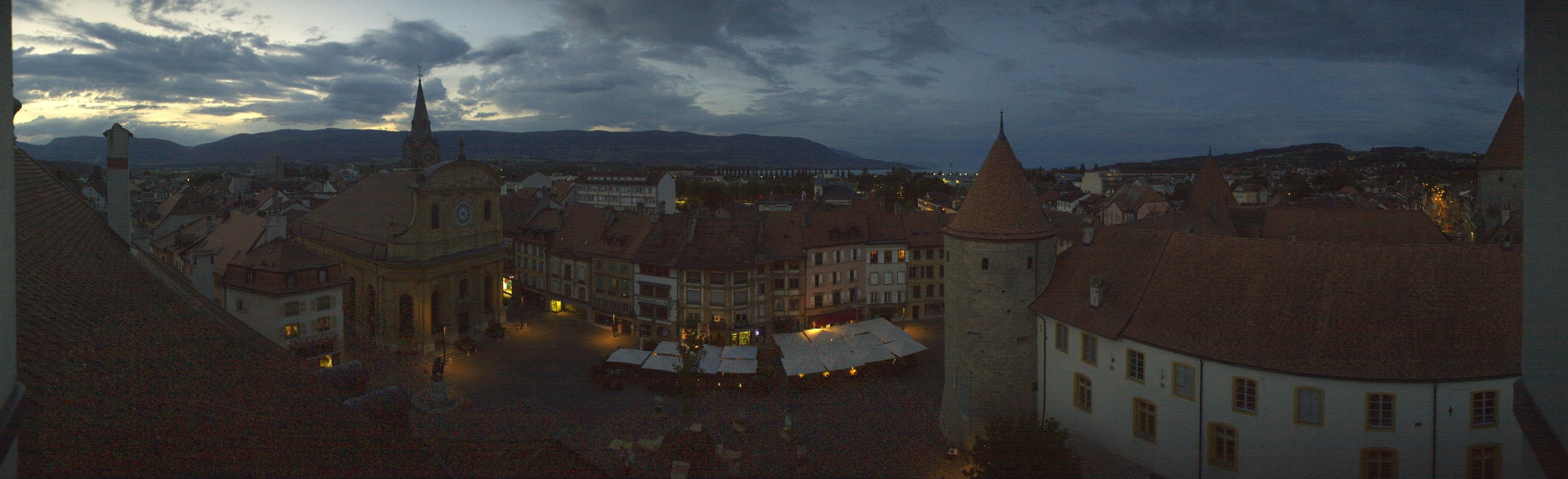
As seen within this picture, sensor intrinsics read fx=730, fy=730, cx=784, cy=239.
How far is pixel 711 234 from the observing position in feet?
148

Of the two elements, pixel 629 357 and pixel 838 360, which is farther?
pixel 838 360

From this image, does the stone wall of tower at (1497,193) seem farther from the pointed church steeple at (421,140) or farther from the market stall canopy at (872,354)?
the pointed church steeple at (421,140)

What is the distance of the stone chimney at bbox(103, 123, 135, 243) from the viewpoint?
17281 millimetres

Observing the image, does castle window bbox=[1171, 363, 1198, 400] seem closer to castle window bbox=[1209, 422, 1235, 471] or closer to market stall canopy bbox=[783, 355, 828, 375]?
castle window bbox=[1209, 422, 1235, 471]

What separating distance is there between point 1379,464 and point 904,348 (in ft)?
67.6

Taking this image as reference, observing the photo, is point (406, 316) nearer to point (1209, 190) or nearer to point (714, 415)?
point (714, 415)

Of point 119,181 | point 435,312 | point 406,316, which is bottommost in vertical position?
point 406,316

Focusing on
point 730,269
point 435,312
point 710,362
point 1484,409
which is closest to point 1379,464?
point 1484,409

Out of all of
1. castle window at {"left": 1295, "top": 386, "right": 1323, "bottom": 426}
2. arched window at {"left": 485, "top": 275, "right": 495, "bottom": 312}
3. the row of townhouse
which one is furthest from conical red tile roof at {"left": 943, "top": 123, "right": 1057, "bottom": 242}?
arched window at {"left": 485, "top": 275, "right": 495, "bottom": 312}

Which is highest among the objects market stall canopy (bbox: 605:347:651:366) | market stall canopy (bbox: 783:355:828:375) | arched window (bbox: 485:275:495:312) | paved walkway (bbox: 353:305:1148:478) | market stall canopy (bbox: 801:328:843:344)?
arched window (bbox: 485:275:495:312)

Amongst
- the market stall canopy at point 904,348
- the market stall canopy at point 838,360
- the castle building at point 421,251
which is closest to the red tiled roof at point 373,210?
the castle building at point 421,251

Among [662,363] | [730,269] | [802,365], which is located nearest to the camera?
[662,363]

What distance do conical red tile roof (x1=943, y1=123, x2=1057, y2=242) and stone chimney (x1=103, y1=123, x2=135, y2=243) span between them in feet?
80.1

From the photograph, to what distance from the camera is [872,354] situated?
118ft
